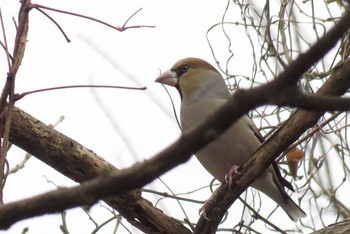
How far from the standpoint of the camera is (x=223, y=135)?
127 inches

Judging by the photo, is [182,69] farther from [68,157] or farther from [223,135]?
[68,157]

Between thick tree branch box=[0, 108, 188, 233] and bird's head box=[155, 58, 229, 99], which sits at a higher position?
bird's head box=[155, 58, 229, 99]

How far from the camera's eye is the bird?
328 cm

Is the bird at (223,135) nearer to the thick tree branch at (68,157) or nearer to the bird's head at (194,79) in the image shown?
the bird's head at (194,79)

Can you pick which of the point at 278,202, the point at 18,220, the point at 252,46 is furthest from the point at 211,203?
the point at 18,220

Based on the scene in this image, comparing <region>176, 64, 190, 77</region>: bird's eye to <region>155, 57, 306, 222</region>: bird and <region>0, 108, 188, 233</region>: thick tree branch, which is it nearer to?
<region>155, 57, 306, 222</region>: bird

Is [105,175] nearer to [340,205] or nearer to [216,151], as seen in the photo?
[216,151]

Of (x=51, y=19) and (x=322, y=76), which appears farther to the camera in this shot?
(x=322, y=76)

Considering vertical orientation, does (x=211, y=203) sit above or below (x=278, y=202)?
below

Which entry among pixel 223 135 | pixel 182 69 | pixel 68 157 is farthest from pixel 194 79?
pixel 68 157

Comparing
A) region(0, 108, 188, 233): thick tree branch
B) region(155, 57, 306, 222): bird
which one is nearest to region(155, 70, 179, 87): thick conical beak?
region(155, 57, 306, 222): bird

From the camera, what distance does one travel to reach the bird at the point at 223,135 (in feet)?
10.8

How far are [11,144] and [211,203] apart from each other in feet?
2.60

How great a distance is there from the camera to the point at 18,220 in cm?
114
